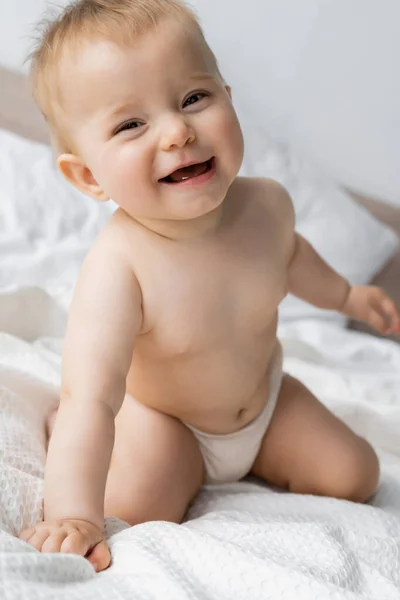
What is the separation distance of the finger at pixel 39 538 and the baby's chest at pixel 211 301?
24 cm

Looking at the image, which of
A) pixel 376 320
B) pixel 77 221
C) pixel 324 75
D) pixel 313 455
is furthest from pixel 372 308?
pixel 324 75

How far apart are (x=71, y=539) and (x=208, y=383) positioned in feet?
0.90

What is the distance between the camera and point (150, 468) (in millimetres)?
902

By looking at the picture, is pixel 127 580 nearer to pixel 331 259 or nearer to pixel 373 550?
pixel 373 550

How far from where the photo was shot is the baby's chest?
34.1 inches

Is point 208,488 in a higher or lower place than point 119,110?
lower

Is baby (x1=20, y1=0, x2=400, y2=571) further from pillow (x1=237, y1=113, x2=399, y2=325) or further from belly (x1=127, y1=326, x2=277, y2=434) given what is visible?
pillow (x1=237, y1=113, x2=399, y2=325)

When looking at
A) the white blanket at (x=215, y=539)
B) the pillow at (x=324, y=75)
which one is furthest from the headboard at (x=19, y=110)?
the white blanket at (x=215, y=539)

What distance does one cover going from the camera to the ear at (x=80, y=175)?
2.83 ft

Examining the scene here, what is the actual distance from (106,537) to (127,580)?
0.14m

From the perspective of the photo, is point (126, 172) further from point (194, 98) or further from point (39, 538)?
point (39, 538)

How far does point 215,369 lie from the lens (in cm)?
92

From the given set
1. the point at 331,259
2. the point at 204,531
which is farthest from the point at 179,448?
the point at 331,259

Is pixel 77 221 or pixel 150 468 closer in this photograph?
pixel 150 468
